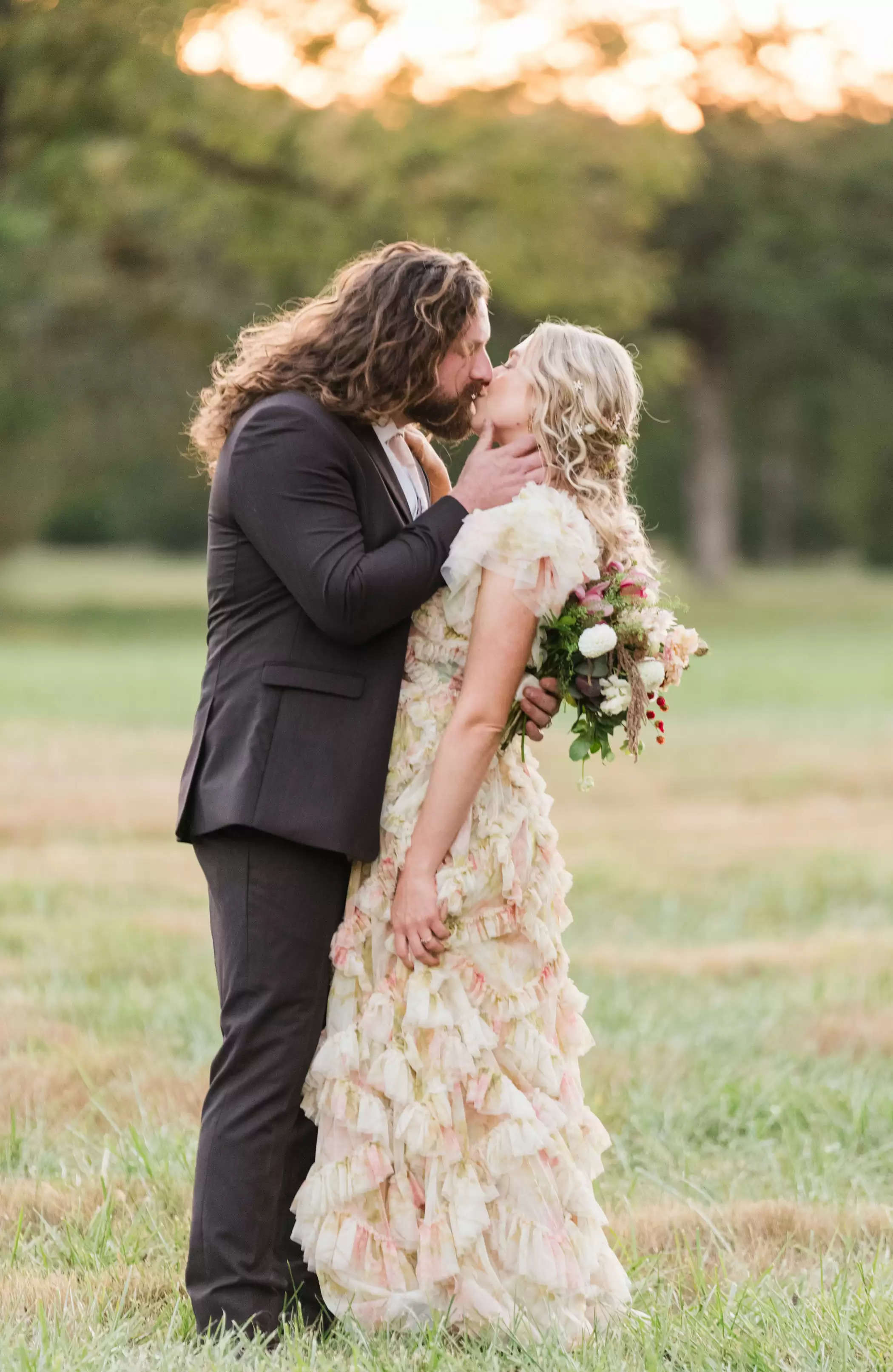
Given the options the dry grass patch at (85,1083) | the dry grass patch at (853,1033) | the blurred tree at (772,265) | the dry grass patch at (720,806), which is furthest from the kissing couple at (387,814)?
the blurred tree at (772,265)

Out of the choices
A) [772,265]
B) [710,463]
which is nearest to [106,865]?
[772,265]

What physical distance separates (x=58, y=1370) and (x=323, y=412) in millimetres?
1909

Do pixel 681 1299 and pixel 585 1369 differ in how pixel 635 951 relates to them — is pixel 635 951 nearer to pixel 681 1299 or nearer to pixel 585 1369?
pixel 681 1299

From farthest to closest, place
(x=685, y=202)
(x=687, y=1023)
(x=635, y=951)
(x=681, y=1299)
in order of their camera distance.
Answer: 1. (x=685, y=202)
2. (x=635, y=951)
3. (x=687, y=1023)
4. (x=681, y=1299)

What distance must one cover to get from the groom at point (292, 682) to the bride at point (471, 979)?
0.24 feet

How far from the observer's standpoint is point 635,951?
24.6 feet

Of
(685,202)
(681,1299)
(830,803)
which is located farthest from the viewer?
(685,202)

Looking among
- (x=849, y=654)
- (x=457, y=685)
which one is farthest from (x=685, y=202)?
(x=457, y=685)

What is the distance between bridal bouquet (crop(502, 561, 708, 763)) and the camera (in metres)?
3.29

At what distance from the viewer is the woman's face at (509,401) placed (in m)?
3.38

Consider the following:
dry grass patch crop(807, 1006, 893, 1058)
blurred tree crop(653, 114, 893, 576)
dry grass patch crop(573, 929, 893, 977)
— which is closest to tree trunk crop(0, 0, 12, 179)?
dry grass patch crop(573, 929, 893, 977)

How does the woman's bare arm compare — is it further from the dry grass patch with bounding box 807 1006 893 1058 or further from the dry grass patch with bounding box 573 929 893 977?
the dry grass patch with bounding box 573 929 893 977

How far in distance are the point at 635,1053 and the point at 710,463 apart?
35.5 metres

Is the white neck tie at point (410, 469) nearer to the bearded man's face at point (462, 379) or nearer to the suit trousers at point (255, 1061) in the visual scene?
the bearded man's face at point (462, 379)
